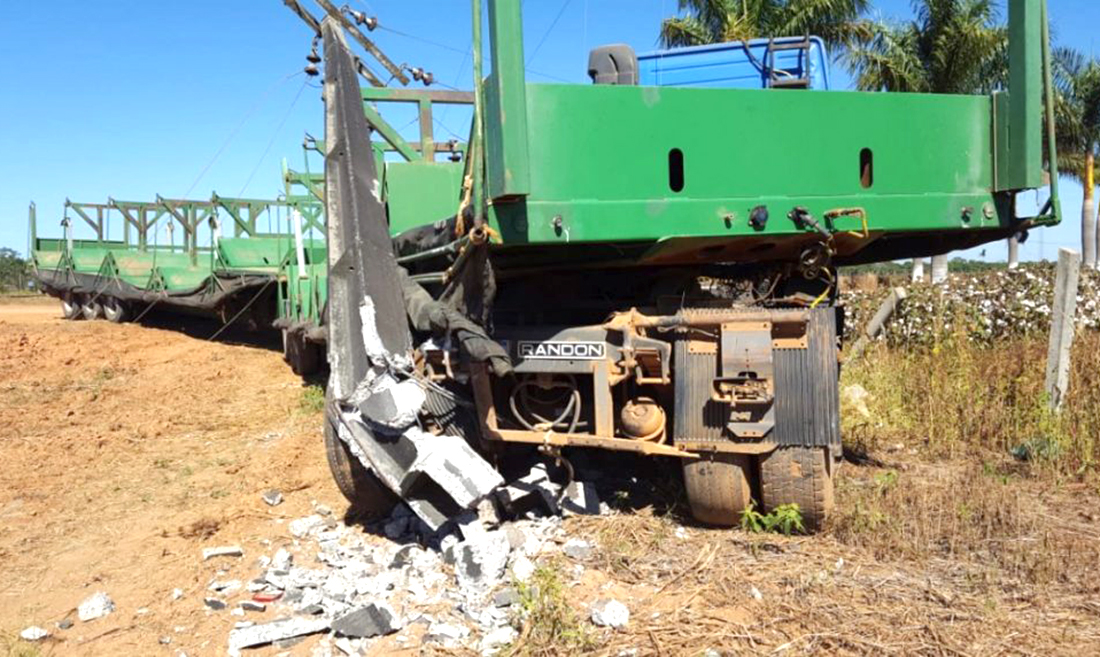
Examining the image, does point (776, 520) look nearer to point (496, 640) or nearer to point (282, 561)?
point (496, 640)

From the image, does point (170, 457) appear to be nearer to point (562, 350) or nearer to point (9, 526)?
point (9, 526)

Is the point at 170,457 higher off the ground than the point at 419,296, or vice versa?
the point at 419,296

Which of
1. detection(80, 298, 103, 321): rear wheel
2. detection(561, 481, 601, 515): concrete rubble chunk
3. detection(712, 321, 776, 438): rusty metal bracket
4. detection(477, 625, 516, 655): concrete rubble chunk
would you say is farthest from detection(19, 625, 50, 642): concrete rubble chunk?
detection(80, 298, 103, 321): rear wheel

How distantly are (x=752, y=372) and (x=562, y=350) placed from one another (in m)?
0.90

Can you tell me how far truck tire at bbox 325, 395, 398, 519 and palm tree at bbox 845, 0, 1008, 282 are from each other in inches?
781

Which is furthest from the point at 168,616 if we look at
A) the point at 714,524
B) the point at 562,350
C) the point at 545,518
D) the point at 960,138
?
the point at 960,138

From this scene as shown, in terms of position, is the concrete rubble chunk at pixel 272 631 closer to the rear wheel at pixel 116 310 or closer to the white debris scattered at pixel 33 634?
the white debris scattered at pixel 33 634

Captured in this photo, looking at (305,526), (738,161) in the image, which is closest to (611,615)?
(738,161)

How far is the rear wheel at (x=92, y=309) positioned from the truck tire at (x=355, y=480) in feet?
47.9

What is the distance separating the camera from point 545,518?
4.30m

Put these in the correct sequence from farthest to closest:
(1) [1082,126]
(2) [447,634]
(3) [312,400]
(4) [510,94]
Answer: (1) [1082,126] < (3) [312,400] < (4) [510,94] < (2) [447,634]

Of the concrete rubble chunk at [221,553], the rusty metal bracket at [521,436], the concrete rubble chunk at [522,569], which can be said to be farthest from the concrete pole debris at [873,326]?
the concrete rubble chunk at [221,553]

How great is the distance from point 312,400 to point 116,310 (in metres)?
9.80

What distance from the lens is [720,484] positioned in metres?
3.85
